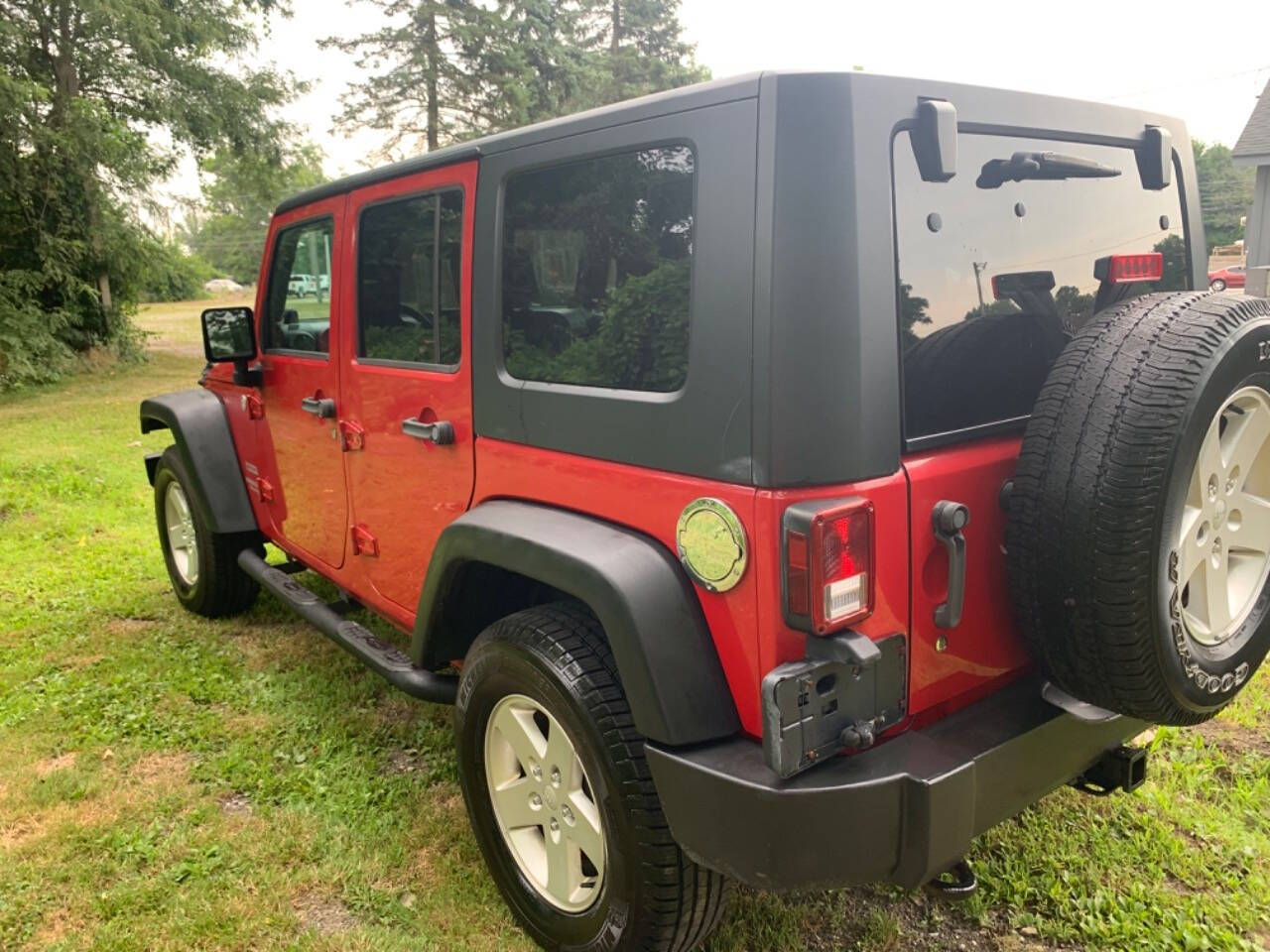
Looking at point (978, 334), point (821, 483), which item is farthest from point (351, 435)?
→ point (978, 334)

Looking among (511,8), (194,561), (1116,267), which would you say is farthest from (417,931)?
(511,8)

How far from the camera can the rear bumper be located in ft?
5.62

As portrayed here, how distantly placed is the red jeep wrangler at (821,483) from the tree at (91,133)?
1316 centimetres

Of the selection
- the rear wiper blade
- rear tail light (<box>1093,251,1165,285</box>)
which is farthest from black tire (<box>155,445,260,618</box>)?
rear tail light (<box>1093,251,1165,285</box>)

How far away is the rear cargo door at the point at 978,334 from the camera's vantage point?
72.6 inches

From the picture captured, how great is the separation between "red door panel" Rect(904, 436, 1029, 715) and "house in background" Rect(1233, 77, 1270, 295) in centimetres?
1605

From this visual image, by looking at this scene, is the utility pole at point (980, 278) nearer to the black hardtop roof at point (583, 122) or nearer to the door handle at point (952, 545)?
the door handle at point (952, 545)

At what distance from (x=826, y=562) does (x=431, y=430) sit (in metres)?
1.37

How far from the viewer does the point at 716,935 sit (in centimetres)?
239

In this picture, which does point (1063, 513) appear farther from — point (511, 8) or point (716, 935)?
point (511, 8)

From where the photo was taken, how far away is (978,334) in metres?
1.98

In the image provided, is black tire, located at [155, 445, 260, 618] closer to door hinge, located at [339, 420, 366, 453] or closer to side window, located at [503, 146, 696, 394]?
door hinge, located at [339, 420, 366, 453]

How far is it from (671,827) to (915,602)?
2.18 feet

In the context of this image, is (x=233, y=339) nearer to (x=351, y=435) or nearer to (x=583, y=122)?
(x=351, y=435)
